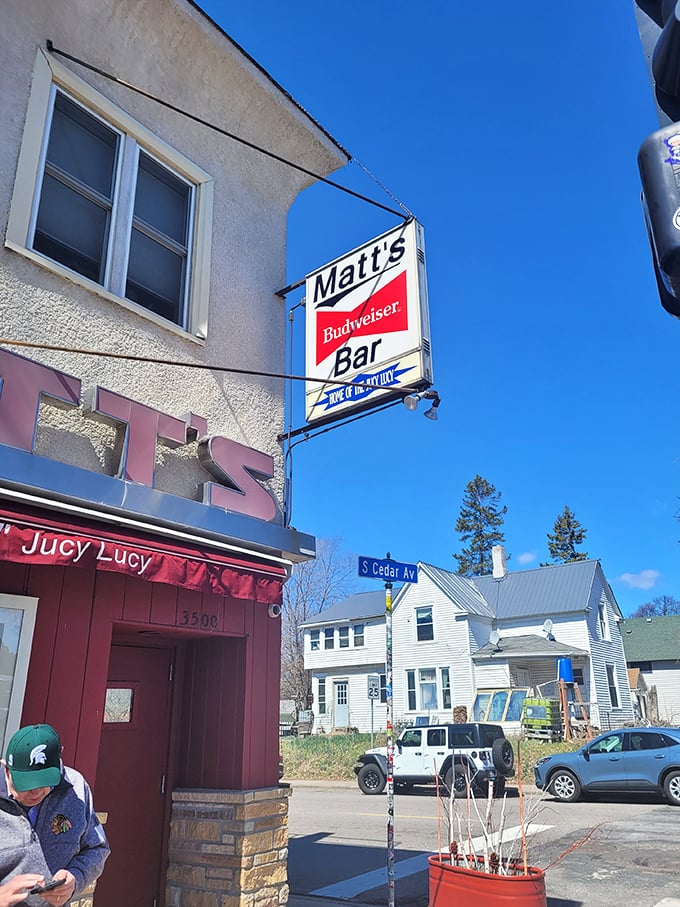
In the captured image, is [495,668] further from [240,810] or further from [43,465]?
[43,465]

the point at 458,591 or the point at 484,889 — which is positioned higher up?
the point at 458,591

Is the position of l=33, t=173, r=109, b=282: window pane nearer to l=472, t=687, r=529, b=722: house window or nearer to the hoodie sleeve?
the hoodie sleeve

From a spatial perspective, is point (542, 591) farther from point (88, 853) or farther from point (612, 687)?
point (88, 853)

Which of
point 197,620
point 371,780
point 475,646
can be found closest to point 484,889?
point 197,620

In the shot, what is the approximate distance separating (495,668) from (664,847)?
73.3 ft

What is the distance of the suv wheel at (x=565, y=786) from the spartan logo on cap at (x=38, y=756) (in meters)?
15.3

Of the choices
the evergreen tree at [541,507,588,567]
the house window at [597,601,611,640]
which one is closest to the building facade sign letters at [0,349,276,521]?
the house window at [597,601,611,640]

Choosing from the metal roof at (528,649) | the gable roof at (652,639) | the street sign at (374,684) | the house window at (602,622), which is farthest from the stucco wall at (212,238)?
the gable roof at (652,639)

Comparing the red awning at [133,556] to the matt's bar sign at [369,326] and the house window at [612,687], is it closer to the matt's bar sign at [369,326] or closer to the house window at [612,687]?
the matt's bar sign at [369,326]

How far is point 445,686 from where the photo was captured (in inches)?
1314

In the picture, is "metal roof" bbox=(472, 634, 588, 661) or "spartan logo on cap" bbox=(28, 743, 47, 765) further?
"metal roof" bbox=(472, 634, 588, 661)

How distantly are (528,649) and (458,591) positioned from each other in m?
4.75

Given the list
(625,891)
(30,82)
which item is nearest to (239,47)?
(30,82)

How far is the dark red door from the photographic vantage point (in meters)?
5.79
